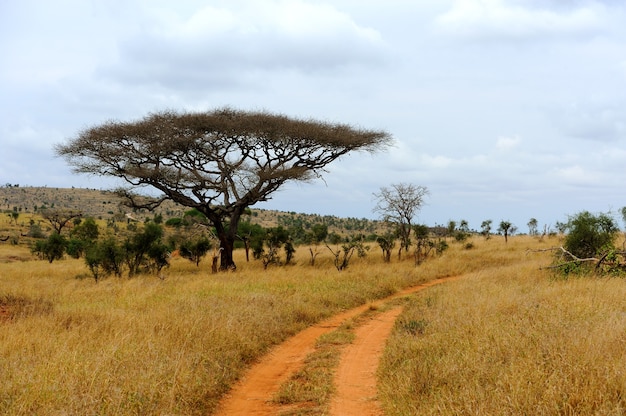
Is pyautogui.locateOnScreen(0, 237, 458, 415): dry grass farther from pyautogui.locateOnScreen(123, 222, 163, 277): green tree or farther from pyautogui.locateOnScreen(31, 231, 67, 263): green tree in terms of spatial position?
pyautogui.locateOnScreen(31, 231, 67, 263): green tree

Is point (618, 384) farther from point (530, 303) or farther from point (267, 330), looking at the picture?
point (267, 330)

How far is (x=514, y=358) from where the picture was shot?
20.0 feet

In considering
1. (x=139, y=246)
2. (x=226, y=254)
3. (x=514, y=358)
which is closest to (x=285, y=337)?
(x=514, y=358)

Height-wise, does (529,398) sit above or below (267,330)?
above

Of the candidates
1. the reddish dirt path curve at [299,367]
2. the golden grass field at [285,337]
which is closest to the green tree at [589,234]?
the golden grass field at [285,337]

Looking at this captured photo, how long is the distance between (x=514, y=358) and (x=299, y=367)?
379 centimetres

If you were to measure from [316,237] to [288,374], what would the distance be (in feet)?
99.1

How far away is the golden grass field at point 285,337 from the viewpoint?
16.9 ft

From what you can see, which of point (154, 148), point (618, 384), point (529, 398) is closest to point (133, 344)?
point (529, 398)

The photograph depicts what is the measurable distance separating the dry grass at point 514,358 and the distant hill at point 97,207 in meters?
66.1

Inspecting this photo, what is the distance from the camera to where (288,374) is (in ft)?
26.3

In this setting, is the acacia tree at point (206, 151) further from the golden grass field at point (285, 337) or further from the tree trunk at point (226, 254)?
the golden grass field at point (285, 337)

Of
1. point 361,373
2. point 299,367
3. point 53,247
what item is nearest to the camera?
point 361,373

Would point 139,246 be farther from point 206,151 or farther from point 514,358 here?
point 514,358
